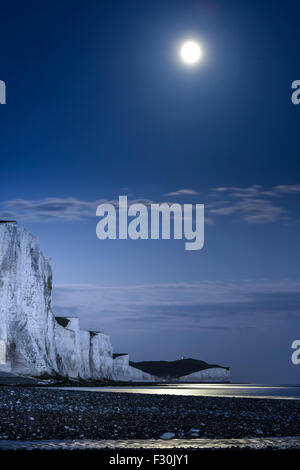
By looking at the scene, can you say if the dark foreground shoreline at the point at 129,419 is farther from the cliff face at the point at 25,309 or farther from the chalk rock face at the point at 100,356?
the chalk rock face at the point at 100,356

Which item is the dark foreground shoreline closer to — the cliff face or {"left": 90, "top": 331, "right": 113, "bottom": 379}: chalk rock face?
the cliff face

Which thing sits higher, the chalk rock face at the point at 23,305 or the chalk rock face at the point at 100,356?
the chalk rock face at the point at 23,305

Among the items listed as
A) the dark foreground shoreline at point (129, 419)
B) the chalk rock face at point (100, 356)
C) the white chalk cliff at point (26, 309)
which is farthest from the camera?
the chalk rock face at point (100, 356)

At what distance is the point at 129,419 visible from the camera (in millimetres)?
15570

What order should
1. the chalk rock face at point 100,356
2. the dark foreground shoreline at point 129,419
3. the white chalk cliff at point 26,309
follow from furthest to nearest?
the chalk rock face at point 100,356, the white chalk cliff at point 26,309, the dark foreground shoreline at point 129,419

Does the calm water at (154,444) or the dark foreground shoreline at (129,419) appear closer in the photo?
the calm water at (154,444)

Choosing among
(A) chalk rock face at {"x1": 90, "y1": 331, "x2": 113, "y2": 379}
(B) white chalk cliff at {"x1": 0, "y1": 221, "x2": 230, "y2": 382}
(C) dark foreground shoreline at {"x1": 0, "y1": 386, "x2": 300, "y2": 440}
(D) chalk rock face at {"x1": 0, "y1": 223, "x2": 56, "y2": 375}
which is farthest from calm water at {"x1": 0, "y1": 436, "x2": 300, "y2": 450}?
(A) chalk rock face at {"x1": 90, "y1": 331, "x2": 113, "y2": 379}

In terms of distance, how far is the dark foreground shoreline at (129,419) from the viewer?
13.2 metres

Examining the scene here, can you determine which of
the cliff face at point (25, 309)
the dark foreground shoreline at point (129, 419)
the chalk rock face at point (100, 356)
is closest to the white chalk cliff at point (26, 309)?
the cliff face at point (25, 309)

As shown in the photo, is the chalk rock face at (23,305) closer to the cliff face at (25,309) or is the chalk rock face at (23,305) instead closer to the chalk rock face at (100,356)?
the cliff face at (25,309)

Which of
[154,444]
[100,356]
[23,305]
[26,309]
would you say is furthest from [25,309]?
[154,444]
